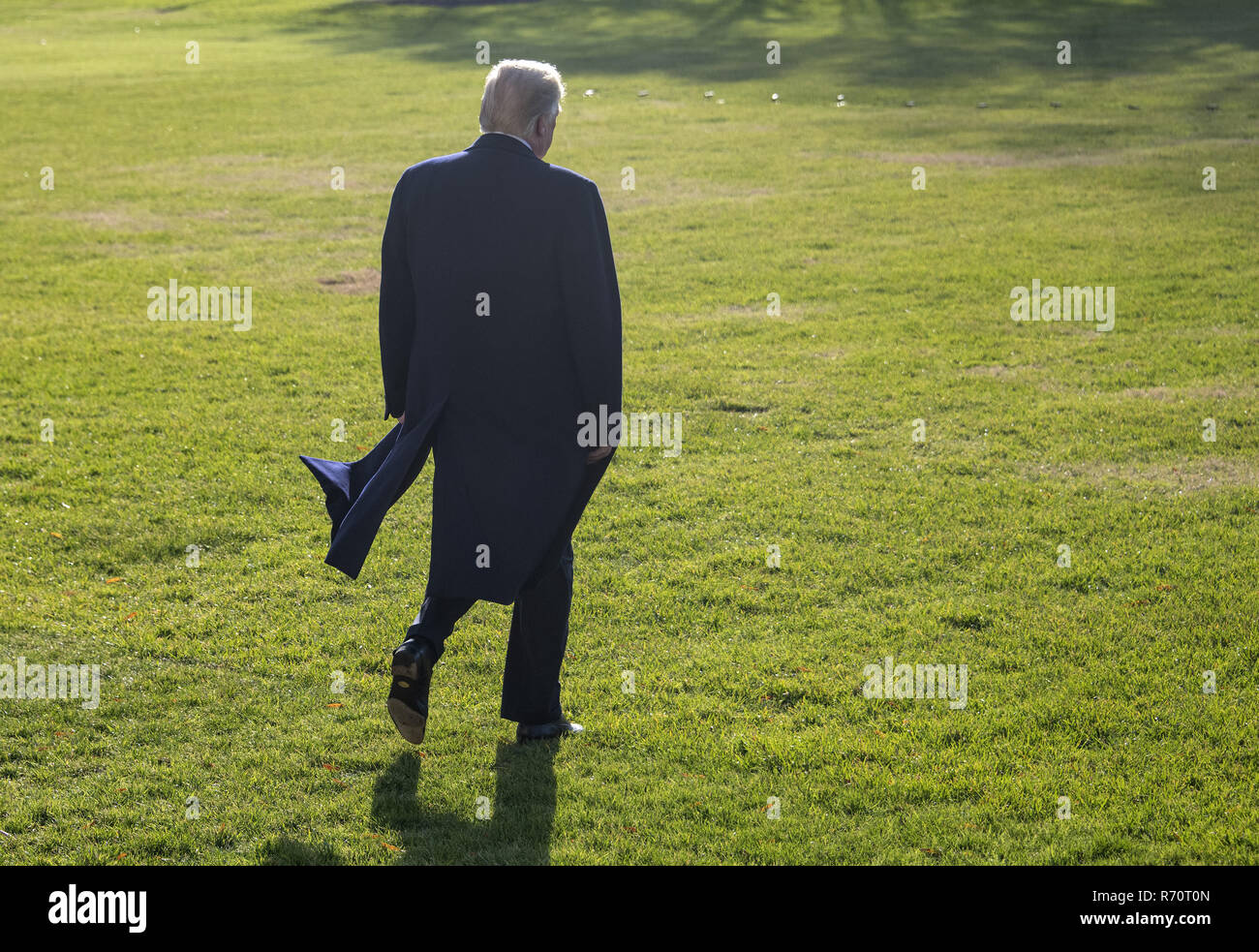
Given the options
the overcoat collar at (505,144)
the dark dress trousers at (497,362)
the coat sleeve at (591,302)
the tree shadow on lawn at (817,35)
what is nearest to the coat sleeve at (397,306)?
the dark dress trousers at (497,362)

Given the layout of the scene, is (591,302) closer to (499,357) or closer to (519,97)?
→ (499,357)

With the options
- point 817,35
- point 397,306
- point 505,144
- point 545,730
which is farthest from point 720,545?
point 817,35

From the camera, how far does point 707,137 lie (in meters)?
22.5

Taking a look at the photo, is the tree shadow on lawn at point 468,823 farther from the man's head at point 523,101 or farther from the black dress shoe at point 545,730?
the man's head at point 523,101

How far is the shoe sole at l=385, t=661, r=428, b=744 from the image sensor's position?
4.36 m

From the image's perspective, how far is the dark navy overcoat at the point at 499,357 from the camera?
4.41 metres

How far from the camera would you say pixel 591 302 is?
4.41m

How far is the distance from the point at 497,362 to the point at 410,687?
1257 mm

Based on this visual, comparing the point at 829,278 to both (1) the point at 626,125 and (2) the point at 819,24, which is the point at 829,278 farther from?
(2) the point at 819,24

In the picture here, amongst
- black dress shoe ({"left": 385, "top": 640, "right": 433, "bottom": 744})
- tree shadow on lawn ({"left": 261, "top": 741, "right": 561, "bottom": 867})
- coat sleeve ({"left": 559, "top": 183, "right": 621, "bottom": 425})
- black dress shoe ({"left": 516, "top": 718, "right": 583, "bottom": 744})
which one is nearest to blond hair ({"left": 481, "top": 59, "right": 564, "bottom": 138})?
coat sleeve ({"left": 559, "top": 183, "right": 621, "bottom": 425})

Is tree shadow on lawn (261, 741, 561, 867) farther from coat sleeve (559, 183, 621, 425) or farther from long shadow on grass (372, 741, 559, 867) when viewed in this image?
coat sleeve (559, 183, 621, 425)

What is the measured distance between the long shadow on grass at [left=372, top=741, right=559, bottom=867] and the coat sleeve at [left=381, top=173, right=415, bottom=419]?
4.87 ft

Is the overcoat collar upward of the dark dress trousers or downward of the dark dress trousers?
upward
